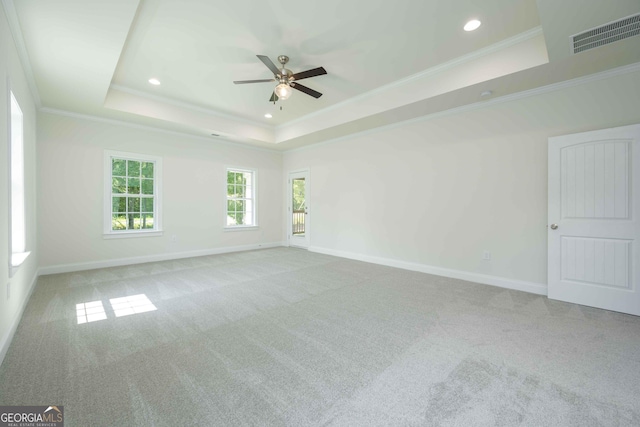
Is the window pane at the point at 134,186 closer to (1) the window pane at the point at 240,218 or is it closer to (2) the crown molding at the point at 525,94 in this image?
(1) the window pane at the point at 240,218

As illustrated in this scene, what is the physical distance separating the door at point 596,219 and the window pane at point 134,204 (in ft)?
22.1

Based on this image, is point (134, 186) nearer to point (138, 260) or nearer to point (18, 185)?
point (138, 260)

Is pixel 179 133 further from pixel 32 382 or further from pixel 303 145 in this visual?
pixel 32 382

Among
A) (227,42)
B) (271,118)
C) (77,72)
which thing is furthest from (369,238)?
(77,72)

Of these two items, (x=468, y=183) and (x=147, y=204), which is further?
(x=147, y=204)

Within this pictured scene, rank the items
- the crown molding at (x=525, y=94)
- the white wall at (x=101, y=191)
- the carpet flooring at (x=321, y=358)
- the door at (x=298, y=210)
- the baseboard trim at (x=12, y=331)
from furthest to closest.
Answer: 1. the door at (x=298, y=210)
2. the white wall at (x=101, y=191)
3. the crown molding at (x=525, y=94)
4. the baseboard trim at (x=12, y=331)
5. the carpet flooring at (x=321, y=358)

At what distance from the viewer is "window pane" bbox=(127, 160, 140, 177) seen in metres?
5.16

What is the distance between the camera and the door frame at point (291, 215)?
267 inches

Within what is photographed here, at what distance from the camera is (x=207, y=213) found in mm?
6090

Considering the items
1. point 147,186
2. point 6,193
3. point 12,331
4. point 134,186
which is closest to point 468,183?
point 6,193

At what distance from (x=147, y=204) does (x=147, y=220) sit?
0.32 metres

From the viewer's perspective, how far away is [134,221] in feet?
17.2

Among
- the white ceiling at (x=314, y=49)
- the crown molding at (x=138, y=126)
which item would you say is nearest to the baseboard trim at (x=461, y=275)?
the white ceiling at (x=314, y=49)

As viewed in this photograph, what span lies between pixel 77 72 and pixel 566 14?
16.5 ft
